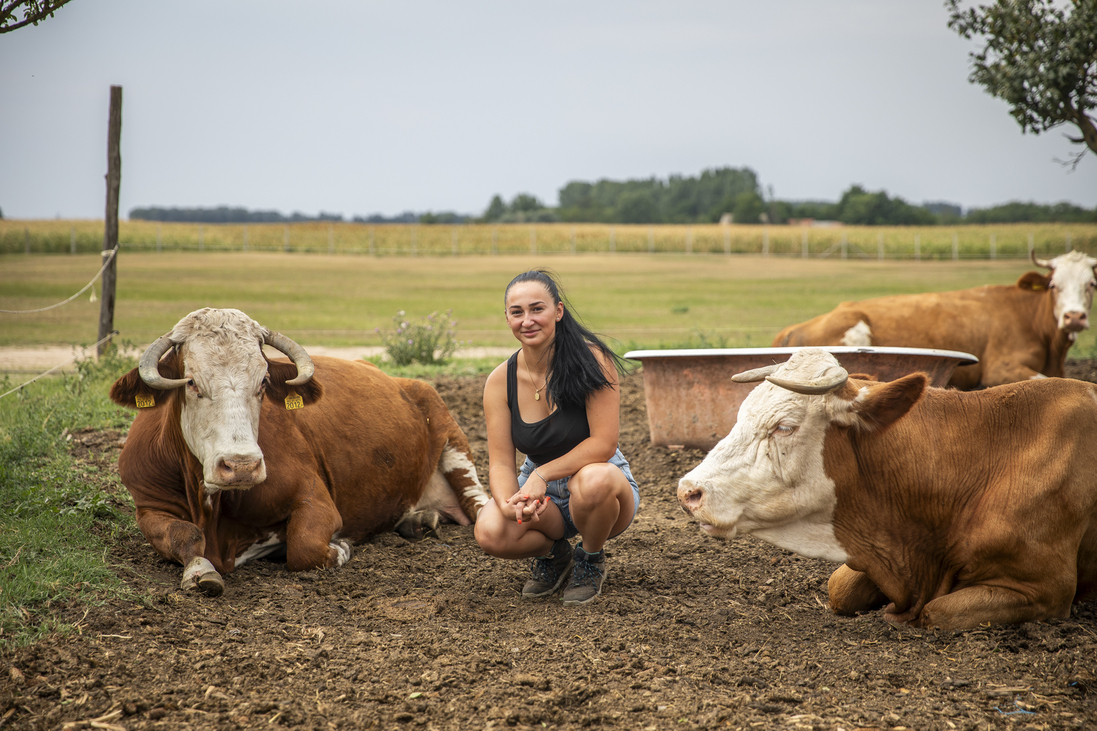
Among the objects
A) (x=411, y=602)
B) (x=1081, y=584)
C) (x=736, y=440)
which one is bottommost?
(x=411, y=602)

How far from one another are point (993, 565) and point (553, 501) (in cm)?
176

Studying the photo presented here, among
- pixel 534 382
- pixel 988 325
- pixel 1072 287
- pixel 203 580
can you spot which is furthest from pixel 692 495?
pixel 1072 287

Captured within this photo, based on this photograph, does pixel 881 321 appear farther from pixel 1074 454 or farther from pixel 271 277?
pixel 271 277

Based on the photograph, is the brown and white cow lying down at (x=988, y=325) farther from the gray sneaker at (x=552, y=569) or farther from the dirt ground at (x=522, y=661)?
the gray sneaker at (x=552, y=569)

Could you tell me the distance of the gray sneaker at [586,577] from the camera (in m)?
3.71

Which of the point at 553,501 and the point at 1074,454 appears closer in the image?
the point at 1074,454

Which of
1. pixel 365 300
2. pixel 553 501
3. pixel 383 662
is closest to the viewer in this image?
pixel 383 662

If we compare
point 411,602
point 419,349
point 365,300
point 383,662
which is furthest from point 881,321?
point 365,300

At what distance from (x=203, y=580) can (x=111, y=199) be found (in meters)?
7.36

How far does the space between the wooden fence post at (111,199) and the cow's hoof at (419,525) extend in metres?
6.03

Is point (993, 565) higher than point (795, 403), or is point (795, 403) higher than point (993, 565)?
point (795, 403)

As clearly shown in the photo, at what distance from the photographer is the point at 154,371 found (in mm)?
3594

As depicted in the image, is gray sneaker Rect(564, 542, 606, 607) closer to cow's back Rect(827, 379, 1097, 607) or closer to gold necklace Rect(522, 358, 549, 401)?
gold necklace Rect(522, 358, 549, 401)

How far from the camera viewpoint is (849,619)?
11.5 ft
